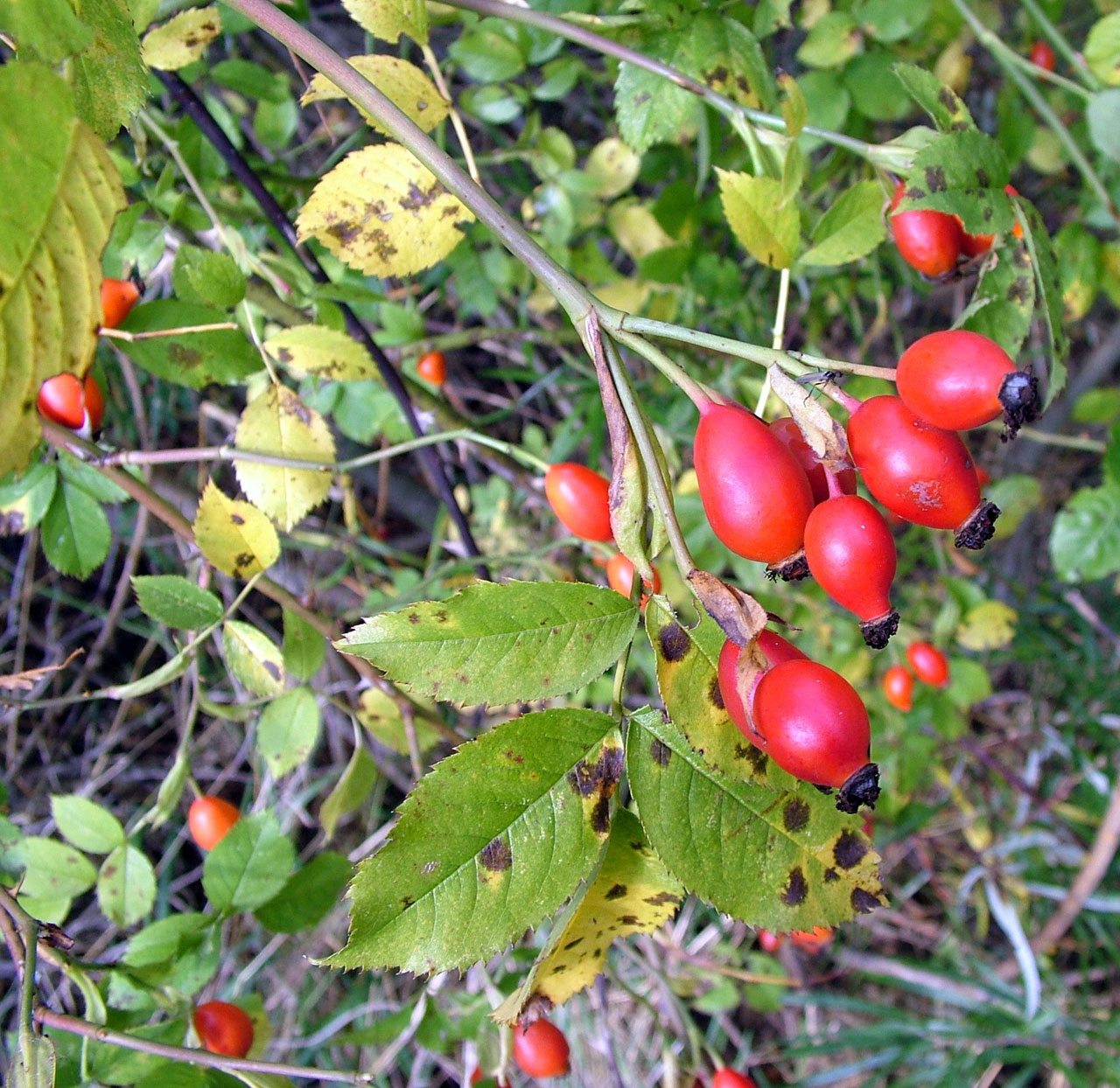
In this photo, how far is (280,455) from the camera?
1168 mm

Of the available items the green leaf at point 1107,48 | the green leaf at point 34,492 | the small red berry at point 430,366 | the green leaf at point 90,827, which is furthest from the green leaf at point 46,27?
the green leaf at point 1107,48

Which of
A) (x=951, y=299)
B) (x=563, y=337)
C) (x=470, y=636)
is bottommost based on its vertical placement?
(x=951, y=299)

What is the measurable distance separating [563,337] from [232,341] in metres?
1.05

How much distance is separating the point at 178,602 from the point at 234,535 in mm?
111

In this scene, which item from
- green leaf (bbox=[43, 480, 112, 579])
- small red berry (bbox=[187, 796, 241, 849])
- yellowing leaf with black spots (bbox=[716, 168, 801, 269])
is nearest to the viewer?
yellowing leaf with black spots (bbox=[716, 168, 801, 269])

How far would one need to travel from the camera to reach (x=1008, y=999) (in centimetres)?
247

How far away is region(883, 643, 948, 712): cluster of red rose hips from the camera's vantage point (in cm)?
198

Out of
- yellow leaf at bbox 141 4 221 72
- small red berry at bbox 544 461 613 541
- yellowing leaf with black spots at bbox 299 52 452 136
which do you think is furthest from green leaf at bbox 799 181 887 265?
yellow leaf at bbox 141 4 221 72

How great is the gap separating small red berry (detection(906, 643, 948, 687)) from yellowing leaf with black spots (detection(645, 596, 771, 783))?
1.45m

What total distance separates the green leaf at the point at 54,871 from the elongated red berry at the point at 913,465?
1.23 metres

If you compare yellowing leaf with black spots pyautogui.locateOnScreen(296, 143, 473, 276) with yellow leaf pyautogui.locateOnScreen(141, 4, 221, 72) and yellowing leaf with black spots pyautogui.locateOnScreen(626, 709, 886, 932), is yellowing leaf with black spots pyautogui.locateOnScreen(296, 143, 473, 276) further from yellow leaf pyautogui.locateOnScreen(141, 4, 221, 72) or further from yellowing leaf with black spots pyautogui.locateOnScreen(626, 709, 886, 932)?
yellowing leaf with black spots pyautogui.locateOnScreen(626, 709, 886, 932)

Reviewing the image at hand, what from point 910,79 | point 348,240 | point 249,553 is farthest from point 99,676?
point 910,79

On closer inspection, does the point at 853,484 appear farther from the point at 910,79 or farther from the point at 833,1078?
the point at 833,1078

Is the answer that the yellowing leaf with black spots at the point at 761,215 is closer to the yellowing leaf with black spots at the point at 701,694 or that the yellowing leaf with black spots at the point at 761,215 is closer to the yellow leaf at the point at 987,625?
the yellowing leaf with black spots at the point at 701,694
